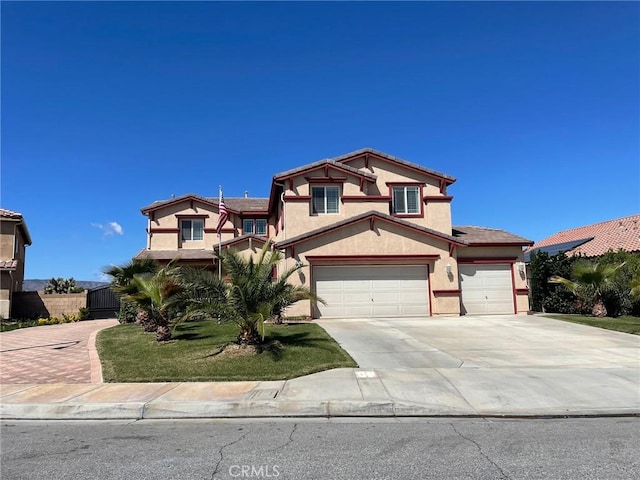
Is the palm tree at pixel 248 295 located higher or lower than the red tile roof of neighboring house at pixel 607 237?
lower

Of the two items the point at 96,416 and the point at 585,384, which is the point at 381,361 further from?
the point at 96,416

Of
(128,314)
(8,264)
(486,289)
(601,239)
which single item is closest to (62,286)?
(8,264)

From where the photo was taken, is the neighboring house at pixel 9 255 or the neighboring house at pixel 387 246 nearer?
the neighboring house at pixel 387 246

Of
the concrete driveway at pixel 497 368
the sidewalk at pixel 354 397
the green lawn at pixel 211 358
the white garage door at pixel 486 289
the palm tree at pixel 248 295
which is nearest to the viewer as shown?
the sidewalk at pixel 354 397

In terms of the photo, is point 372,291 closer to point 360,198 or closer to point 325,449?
point 360,198

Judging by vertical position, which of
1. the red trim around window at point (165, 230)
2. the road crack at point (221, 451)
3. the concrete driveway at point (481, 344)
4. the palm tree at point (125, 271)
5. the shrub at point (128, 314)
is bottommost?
the road crack at point (221, 451)

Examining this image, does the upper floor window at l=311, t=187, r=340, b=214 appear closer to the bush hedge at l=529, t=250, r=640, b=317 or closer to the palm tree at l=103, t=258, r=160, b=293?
the palm tree at l=103, t=258, r=160, b=293

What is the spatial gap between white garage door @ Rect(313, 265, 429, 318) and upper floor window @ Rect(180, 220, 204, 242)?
493 inches

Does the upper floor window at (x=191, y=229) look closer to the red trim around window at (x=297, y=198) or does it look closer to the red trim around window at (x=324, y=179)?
the red trim around window at (x=297, y=198)

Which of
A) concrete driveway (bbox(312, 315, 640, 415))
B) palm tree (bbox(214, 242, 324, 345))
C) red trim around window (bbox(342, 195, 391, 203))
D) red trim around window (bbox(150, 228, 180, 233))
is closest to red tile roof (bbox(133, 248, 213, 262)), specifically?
red trim around window (bbox(150, 228, 180, 233))

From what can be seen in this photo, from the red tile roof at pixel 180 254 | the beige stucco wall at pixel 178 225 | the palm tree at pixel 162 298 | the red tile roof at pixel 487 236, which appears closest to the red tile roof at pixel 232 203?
the beige stucco wall at pixel 178 225

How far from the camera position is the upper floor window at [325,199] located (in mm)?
22109

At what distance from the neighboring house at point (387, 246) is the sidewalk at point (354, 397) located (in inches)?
419

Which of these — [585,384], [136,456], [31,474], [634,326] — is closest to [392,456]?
[136,456]
